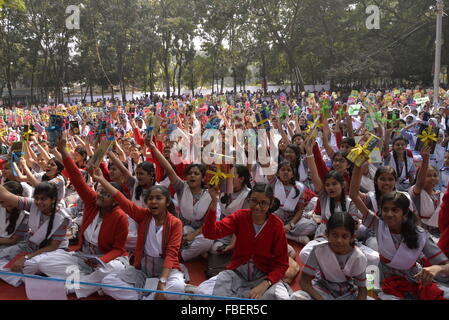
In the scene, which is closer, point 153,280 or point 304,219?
point 153,280

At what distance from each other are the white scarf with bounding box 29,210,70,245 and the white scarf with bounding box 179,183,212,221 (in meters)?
1.27

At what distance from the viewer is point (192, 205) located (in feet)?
13.8

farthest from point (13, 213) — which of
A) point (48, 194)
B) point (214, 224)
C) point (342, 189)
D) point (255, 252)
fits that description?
point (342, 189)

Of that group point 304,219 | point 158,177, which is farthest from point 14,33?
point 304,219

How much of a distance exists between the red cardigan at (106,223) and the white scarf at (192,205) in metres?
0.89

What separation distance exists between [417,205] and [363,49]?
24962mm

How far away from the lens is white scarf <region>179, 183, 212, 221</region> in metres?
4.18

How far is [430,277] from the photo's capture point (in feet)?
8.39

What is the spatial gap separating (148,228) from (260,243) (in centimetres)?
99

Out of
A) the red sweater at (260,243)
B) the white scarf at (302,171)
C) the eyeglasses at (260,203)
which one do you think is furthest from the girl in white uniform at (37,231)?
the white scarf at (302,171)

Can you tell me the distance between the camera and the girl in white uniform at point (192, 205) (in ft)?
13.3

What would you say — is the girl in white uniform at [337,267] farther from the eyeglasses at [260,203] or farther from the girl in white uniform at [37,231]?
the girl in white uniform at [37,231]

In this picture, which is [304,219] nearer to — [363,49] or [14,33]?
[363,49]

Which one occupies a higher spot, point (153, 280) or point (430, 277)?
point (430, 277)
